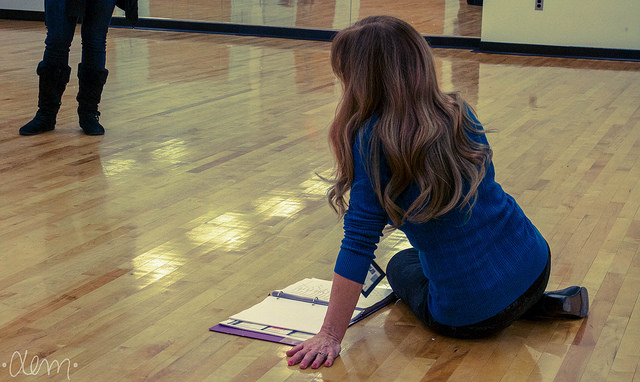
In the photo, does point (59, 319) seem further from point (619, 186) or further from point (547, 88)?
point (547, 88)

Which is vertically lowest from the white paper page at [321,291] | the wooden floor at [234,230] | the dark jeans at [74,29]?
the wooden floor at [234,230]

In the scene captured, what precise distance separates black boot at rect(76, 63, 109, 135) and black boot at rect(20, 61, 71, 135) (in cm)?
8

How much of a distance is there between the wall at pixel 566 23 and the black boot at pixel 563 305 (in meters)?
6.15

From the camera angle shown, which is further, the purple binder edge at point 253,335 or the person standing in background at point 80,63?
the person standing in background at point 80,63

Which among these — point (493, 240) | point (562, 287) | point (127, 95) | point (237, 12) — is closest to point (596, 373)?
point (493, 240)

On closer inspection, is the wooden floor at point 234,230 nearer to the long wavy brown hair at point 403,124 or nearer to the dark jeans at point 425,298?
the dark jeans at point 425,298

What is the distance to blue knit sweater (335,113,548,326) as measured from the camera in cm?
190

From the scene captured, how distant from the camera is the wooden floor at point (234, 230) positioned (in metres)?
2.04

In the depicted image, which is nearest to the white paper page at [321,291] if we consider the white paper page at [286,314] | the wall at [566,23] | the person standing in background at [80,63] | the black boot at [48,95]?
the white paper page at [286,314]

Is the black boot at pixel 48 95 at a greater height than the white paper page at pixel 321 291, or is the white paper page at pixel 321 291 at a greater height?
the black boot at pixel 48 95

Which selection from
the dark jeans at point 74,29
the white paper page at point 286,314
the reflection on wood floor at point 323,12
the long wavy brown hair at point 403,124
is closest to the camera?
the long wavy brown hair at point 403,124

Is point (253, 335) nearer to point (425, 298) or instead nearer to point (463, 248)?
point (425, 298)

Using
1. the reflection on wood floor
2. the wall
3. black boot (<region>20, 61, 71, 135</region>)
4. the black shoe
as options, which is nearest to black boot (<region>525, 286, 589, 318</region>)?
the black shoe

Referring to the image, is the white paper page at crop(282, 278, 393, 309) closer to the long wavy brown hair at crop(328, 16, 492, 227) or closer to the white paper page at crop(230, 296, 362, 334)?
the white paper page at crop(230, 296, 362, 334)
